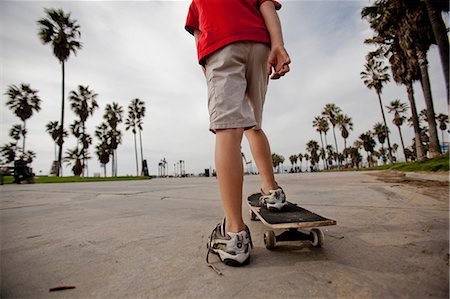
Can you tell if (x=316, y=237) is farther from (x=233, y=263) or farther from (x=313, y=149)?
(x=313, y=149)

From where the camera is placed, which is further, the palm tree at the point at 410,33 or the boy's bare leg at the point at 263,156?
the palm tree at the point at 410,33

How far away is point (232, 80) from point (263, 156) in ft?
1.96

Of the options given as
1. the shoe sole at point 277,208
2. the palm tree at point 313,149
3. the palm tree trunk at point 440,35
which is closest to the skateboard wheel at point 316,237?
the shoe sole at point 277,208

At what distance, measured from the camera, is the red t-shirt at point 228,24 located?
4.39ft

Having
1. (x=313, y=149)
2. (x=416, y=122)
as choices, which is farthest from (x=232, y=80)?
(x=313, y=149)

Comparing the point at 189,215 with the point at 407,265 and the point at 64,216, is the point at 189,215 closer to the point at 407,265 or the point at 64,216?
the point at 64,216

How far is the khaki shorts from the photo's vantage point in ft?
4.19

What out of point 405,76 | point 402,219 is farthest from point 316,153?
point 402,219

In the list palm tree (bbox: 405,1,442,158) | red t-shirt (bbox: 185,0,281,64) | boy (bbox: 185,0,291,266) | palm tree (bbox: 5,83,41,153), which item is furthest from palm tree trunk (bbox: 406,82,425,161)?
palm tree (bbox: 5,83,41,153)

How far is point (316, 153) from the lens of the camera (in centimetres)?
7519

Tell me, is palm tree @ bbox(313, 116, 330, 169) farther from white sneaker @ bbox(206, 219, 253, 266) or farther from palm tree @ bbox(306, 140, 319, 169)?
white sneaker @ bbox(206, 219, 253, 266)

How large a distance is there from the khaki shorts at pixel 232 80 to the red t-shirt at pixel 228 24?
39 millimetres

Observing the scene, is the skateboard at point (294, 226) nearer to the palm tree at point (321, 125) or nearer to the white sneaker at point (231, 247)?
the white sneaker at point (231, 247)

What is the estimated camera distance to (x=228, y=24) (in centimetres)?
136
